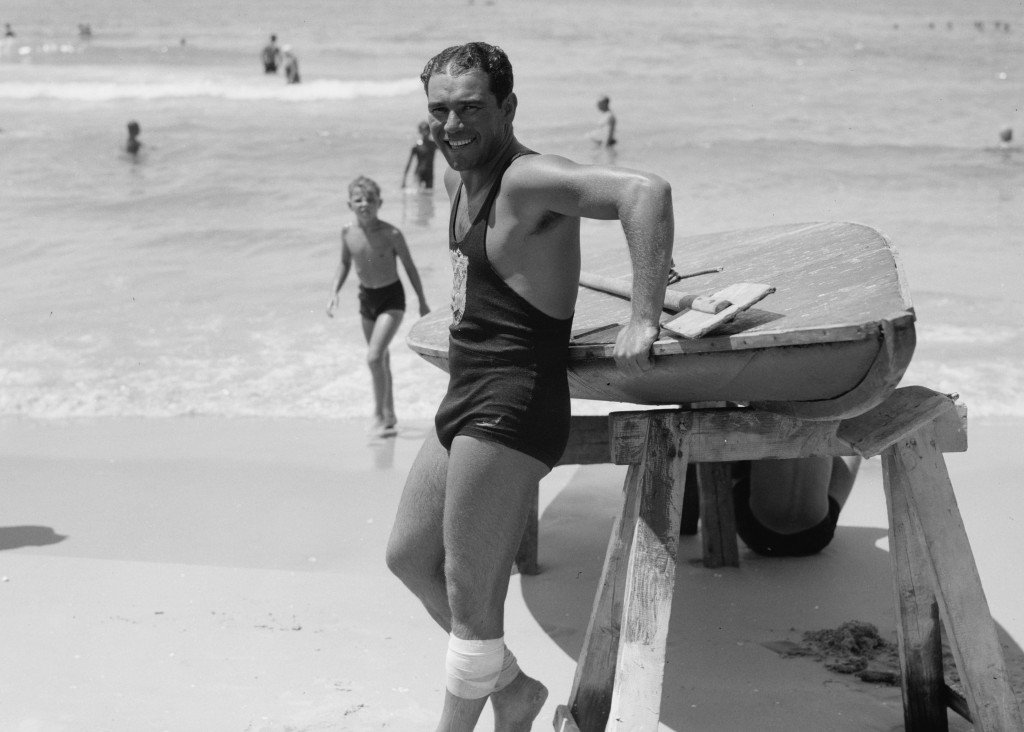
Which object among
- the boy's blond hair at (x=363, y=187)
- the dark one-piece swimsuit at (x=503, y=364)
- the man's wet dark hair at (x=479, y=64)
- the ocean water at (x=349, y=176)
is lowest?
the ocean water at (x=349, y=176)

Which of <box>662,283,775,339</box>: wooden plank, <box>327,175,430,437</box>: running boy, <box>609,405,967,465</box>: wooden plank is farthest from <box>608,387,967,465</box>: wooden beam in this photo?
<box>327,175,430,437</box>: running boy

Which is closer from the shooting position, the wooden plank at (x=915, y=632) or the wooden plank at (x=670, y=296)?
the wooden plank at (x=670, y=296)

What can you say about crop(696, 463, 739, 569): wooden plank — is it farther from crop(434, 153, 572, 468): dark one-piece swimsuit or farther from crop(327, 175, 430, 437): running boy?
crop(327, 175, 430, 437): running boy

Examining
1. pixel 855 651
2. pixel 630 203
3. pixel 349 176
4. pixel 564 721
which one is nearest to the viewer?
pixel 630 203

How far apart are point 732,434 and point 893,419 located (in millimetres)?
418

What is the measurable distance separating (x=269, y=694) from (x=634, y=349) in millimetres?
1758

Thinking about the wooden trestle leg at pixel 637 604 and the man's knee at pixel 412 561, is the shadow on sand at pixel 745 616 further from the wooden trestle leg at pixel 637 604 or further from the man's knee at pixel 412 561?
the man's knee at pixel 412 561

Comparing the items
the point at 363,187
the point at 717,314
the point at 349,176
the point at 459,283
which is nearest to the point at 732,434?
the point at 717,314

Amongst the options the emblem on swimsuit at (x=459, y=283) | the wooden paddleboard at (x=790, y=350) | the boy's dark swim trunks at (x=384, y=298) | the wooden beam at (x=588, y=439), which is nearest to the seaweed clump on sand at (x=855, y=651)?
the wooden beam at (x=588, y=439)

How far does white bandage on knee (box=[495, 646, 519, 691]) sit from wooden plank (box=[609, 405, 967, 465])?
1.93 feet

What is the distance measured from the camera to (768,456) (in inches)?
128

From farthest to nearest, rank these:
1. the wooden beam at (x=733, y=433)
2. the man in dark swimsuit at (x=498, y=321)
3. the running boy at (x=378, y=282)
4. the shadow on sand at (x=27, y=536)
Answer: the running boy at (x=378, y=282), the shadow on sand at (x=27, y=536), the wooden beam at (x=733, y=433), the man in dark swimsuit at (x=498, y=321)

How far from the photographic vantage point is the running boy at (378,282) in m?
7.07

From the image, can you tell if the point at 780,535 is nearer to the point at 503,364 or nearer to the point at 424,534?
the point at 424,534
